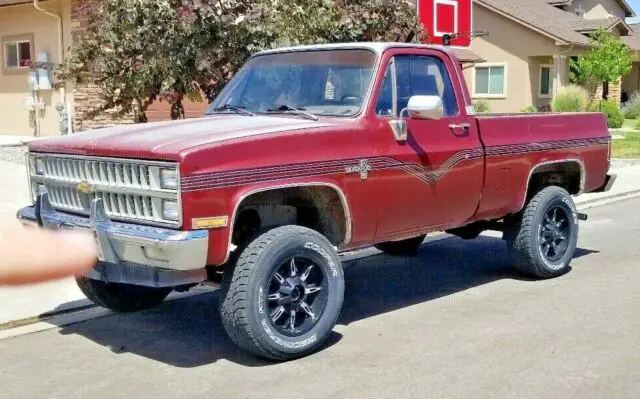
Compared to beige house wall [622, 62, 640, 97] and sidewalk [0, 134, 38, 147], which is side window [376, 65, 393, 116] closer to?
sidewalk [0, 134, 38, 147]

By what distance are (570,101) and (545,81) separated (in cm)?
495

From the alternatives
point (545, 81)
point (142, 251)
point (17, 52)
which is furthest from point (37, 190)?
point (545, 81)

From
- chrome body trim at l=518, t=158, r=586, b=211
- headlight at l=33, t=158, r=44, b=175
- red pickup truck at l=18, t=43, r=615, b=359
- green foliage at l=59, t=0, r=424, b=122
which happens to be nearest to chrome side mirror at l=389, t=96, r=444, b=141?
red pickup truck at l=18, t=43, r=615, b=359

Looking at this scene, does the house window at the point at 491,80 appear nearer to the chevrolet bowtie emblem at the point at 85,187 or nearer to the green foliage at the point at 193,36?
the green foliage at the point at 193,36

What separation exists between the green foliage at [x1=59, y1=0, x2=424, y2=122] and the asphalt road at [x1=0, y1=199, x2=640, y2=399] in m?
2.85

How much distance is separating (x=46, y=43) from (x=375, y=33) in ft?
43.9

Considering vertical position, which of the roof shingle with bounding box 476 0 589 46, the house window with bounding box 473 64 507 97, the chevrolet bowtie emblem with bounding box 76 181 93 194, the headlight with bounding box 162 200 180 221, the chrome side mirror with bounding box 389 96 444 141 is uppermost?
the roof shingle with bounding box 476 0 589 46

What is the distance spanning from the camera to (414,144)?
6.46 meters

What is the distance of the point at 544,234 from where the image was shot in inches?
313

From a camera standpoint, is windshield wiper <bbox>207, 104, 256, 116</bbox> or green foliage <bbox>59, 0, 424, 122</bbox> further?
green foliage <bbox>59, 0, 424, 122</bbox>

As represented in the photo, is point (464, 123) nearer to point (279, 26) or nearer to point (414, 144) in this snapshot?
point (414, 144)

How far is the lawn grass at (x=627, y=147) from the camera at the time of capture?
20969 mm

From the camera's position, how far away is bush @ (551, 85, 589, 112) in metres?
30.5

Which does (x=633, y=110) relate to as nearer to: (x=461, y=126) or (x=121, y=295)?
(x=461, y=126)
